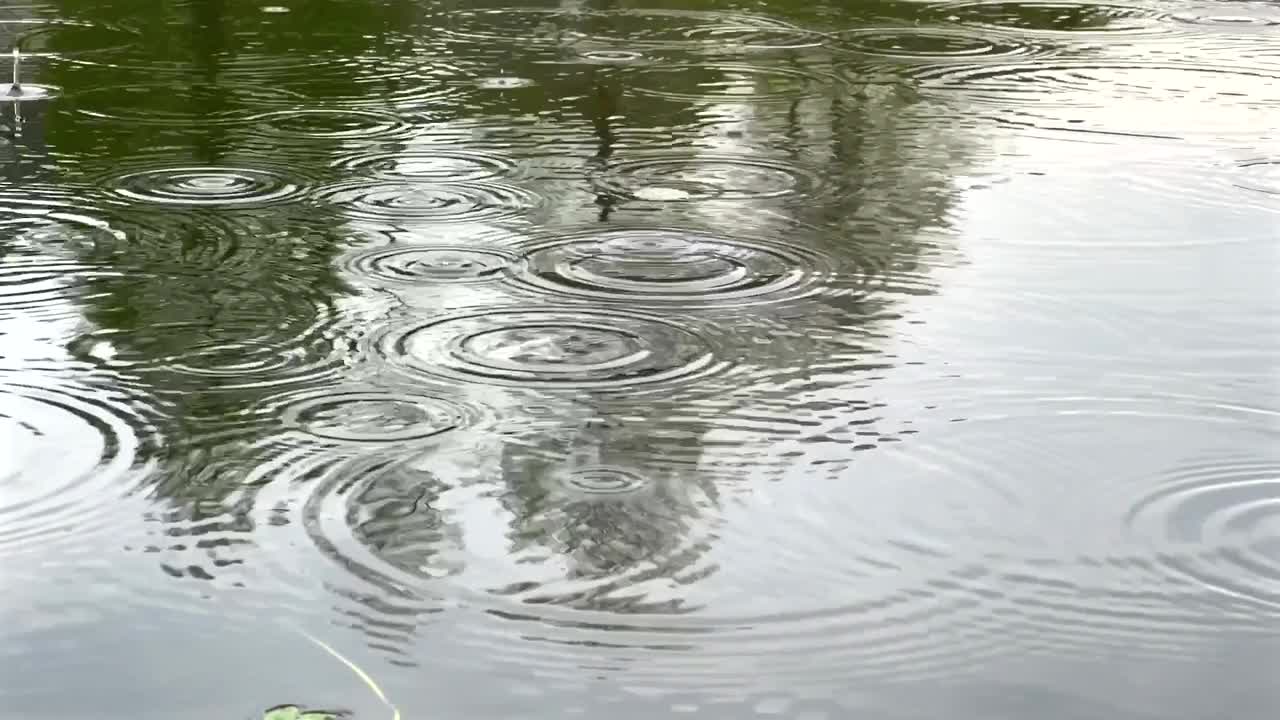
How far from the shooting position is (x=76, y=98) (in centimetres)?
807

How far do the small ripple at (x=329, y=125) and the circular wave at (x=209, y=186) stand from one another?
2.31 feet

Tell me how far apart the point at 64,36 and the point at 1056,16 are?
5.78 metres

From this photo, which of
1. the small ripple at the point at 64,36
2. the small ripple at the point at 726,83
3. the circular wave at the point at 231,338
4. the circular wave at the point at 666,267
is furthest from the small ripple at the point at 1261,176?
the small ripple at the point at 64,36

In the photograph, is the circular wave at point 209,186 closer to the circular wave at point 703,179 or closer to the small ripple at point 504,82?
the circular wave at point 703,179

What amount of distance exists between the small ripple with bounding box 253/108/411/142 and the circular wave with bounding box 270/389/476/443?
3.19 meters

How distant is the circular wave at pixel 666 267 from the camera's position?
5176 millimetres

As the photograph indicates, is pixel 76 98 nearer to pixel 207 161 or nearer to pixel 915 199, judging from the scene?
pixel 207 161

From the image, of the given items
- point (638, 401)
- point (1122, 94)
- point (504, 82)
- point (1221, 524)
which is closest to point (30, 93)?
point (504, 82)

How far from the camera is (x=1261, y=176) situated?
671 cm

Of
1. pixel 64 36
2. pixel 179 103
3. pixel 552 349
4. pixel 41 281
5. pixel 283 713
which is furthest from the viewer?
pixel 64 36

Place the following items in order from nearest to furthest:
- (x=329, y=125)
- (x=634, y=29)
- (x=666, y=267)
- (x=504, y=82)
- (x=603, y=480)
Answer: (x=603, y=480)
(x=666, y=267)
(x=329, y=125)
(x=504, y=82)
(x=634, y=29)

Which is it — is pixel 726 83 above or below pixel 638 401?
above

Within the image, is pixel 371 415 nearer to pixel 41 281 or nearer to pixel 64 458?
pixel 64 458

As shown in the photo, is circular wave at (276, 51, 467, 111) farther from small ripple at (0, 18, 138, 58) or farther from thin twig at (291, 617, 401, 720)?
thin twig at (291, 617, 401, 720)
